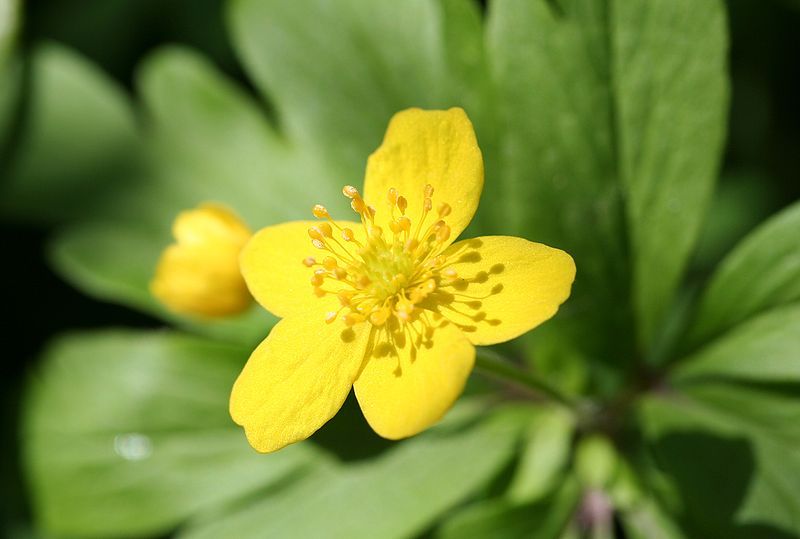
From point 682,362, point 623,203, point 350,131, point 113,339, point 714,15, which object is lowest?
point 682,362

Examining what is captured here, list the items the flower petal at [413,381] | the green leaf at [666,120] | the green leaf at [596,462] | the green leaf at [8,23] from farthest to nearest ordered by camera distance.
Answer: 1. the green leaf at [8,23]
2. the green leaf at [596,462]
3. the green leaf at [666,120]
4. the flower petal at [413,381]

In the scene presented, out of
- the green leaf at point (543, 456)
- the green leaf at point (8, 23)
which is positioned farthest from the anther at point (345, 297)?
the green leaf at point (8, 23)

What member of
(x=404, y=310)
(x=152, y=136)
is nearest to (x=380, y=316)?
(x=404, y=310)

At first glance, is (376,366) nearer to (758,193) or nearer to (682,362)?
(682,362)

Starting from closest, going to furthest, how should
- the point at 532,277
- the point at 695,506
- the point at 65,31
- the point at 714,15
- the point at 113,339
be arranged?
the point at 532,277
the point at 714,15
the point at 695,506
the point at 113,339
the point at 65,31

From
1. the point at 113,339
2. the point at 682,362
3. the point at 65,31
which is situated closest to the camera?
the point at 682,362

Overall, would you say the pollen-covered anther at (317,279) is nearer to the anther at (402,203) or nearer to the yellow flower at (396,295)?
the yellow flower at (396,295)

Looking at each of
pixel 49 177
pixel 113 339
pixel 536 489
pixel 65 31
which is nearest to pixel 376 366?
pixel 536 489

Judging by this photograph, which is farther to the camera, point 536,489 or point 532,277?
point 536,489

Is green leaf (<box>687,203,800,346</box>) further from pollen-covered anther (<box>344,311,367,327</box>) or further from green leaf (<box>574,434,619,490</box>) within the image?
pollen-covered anther (<box>344,311,367,327</box>)
